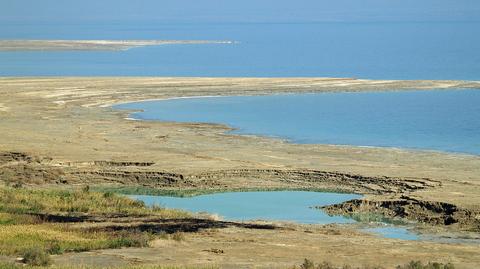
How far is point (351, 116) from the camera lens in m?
51.6

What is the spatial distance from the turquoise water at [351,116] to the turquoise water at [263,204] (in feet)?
33.8

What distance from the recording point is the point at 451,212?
25344 millimetres

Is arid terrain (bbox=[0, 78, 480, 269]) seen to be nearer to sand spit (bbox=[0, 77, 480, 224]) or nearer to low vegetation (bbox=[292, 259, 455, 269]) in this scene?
sand spit (bbox=[0, 77, 480, 224])

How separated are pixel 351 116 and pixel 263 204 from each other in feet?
78.3

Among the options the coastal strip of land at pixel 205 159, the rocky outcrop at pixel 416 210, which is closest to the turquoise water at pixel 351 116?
the coastal strip of land at pixel 205 159

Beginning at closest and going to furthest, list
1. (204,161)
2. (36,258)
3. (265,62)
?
(36,258), (204,161), (265,62)

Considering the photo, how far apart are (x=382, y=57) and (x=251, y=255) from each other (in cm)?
9701

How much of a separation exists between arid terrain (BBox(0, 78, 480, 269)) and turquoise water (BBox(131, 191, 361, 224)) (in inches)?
24.1

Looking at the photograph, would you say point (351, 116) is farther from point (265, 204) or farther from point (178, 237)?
point (178, 237)

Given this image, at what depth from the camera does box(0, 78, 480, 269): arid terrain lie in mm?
19672

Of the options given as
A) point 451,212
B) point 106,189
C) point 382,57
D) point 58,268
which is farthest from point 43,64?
point 58,268

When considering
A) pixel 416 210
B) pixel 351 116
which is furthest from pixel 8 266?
pixel 351 116

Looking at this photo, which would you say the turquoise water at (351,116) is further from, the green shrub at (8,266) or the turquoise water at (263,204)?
the green shrub at (8,266)

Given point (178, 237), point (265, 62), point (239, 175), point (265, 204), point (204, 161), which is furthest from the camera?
point (265, 62)
